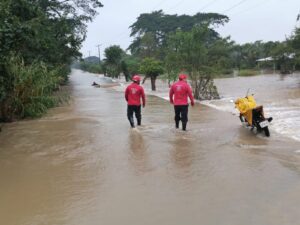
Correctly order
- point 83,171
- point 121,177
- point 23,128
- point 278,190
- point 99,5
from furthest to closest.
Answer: point 99,5 → point 23,128 → point 83,171 → point 121,177 → point 278,190

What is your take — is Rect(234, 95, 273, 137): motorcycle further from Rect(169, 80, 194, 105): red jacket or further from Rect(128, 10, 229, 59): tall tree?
Rect(128, 10, 229, 59): tall tree

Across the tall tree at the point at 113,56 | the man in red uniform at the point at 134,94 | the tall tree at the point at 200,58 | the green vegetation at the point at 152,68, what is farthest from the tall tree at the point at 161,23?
the man in red uniform at the point at 134,94

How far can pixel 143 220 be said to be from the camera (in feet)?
17.8

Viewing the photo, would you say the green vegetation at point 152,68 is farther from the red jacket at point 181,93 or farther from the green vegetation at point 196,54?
the red jacket at point 181,93

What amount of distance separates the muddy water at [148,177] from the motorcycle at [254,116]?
15.0 inches

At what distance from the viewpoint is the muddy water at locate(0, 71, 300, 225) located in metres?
5.61

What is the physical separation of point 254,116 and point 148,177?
4860mm

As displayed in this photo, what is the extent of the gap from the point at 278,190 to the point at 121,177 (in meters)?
2.51

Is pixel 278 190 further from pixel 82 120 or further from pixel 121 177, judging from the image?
pixel 82 120

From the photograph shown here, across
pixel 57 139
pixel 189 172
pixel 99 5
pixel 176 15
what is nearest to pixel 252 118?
pixel 189 172

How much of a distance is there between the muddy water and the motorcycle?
0.38 m

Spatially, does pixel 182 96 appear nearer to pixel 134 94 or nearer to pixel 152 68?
pixel 134 94

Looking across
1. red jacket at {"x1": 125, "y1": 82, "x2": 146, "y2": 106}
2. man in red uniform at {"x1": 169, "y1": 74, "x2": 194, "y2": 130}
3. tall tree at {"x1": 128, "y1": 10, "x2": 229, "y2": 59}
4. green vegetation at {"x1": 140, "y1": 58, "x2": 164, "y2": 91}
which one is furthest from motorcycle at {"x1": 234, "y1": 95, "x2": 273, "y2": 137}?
tall tree at {"x1": 128, "y1": 10, "x2": 229, "y2": 59}

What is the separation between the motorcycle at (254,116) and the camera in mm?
10781
